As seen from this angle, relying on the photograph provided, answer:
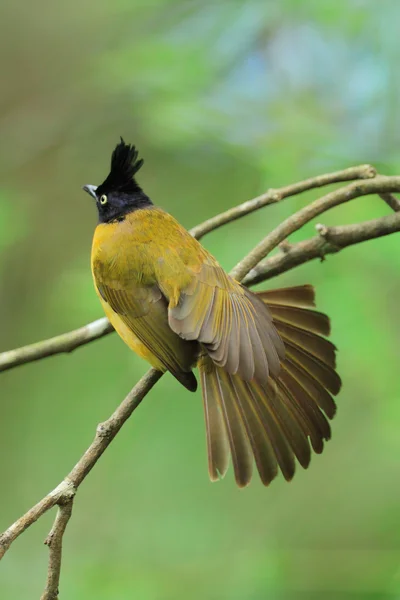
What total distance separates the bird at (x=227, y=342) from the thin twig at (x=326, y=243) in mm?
104

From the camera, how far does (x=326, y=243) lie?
299 cm

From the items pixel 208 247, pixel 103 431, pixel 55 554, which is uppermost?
pixel 208 247

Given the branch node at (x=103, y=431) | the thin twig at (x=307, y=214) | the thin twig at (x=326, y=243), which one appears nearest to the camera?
the branch node at (x=103, y=431)

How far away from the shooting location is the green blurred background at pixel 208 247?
12.1 ft

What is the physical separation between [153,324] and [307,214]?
65 centimetres

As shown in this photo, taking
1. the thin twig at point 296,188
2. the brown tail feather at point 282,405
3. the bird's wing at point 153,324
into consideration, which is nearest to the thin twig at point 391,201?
the thin twig at point 296,188

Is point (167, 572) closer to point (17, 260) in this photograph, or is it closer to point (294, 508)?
point (294, 508)

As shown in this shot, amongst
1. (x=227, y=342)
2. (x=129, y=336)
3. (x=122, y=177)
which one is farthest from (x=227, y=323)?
(x=122, y=177)

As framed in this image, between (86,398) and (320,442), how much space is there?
103 inches

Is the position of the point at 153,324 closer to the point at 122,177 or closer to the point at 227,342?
the point at 227,342

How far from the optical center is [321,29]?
13.3 feet

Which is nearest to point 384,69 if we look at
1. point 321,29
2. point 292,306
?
point 321,29

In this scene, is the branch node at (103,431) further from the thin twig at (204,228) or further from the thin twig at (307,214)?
the thin twig at (307,214)

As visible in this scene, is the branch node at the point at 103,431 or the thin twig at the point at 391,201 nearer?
the branch node at the point at 103,431
